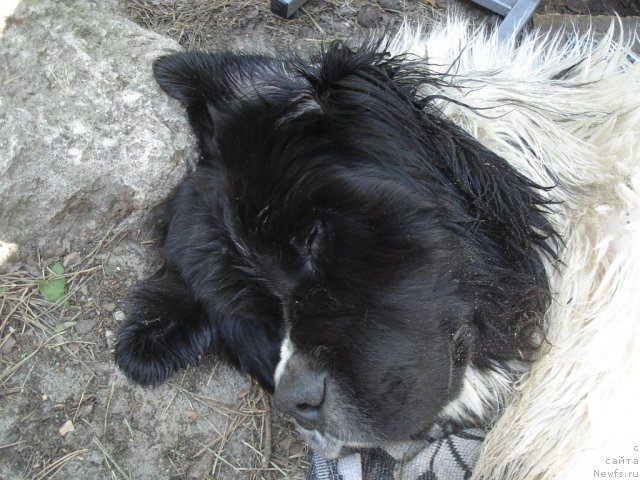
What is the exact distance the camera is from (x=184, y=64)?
7.55ft

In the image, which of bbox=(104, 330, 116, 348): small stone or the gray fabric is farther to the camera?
bbox=(104, 330, 116, 348): small stone

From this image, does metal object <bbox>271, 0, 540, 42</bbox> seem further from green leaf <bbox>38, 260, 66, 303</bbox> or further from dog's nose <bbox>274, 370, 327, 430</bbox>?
dog's nose <bbox>274, 370, 327, 430</bbox>

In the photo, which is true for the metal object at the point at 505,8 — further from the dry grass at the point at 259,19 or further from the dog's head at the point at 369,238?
the dog's head at the point at 369,238

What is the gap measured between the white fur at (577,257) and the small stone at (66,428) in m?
1.49

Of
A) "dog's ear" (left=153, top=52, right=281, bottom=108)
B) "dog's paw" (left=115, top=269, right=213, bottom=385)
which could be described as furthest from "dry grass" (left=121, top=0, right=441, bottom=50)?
"dog's paw" (left=115, top=269, right=213, bottom=385)

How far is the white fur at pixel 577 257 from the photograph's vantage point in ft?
6.66

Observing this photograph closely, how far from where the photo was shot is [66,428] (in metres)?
2.37

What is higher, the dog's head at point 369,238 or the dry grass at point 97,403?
the dog's head at point 369,238

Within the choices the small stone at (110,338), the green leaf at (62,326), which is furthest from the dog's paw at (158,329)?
the green leaf at (62,326)

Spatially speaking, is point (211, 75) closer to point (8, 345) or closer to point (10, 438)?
point (8, 345)

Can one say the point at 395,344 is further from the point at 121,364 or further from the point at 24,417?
the point at 24,417

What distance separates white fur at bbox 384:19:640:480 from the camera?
203cm

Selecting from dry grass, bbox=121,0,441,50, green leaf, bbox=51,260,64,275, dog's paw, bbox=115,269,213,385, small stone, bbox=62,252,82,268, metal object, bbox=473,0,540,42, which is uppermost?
metal object, bbox=473,0,540,42

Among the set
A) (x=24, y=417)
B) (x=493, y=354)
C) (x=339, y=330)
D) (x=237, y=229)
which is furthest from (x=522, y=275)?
(x=24, y=417)
